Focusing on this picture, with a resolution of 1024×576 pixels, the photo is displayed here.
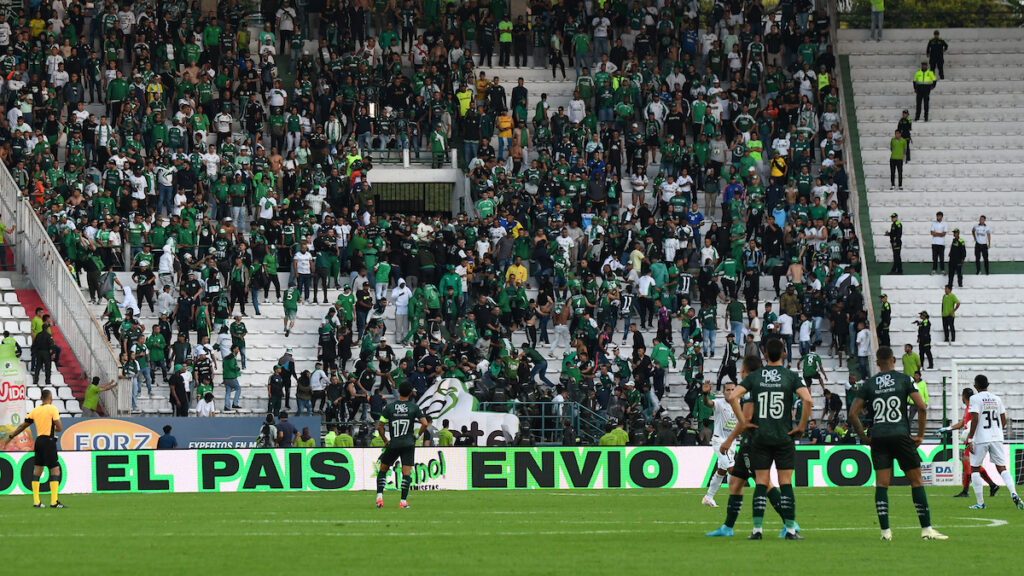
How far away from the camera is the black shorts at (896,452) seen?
52.0ft

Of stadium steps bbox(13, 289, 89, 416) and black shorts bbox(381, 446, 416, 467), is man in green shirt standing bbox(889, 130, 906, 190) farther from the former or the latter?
black shorts bbox(381, 446, 416, 467)

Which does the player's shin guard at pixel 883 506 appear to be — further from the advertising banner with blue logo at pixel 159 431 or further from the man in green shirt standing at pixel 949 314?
the man in green shirt standing at pixel 949 314

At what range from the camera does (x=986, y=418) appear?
77.3 feet

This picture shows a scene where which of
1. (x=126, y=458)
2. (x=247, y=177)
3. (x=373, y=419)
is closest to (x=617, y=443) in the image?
(x=373, y=419)

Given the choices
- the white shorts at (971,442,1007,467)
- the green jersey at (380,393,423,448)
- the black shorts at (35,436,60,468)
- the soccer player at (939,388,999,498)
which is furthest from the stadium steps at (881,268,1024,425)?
the black shorts at (35,436,60,468)

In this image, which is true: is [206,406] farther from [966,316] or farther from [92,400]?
[966,316]

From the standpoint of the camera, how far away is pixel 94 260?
38.5 metres

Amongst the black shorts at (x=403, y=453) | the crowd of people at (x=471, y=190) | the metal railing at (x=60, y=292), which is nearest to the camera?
the black shorts at (x=403, y=453)

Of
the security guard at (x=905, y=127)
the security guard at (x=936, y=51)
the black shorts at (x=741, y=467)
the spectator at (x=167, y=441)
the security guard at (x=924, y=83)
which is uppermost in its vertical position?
the security guard at (x=936, y=51)

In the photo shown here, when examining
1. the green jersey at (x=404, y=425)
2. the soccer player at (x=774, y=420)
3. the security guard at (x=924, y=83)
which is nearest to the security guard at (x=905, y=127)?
the security guard at (x=924, y=83)

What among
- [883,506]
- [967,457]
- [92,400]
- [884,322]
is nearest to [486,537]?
[883,506]

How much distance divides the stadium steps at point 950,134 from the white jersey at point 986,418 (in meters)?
20.3

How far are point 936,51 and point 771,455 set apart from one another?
3540 cm

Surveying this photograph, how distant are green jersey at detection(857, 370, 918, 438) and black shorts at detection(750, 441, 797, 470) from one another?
99 cm
